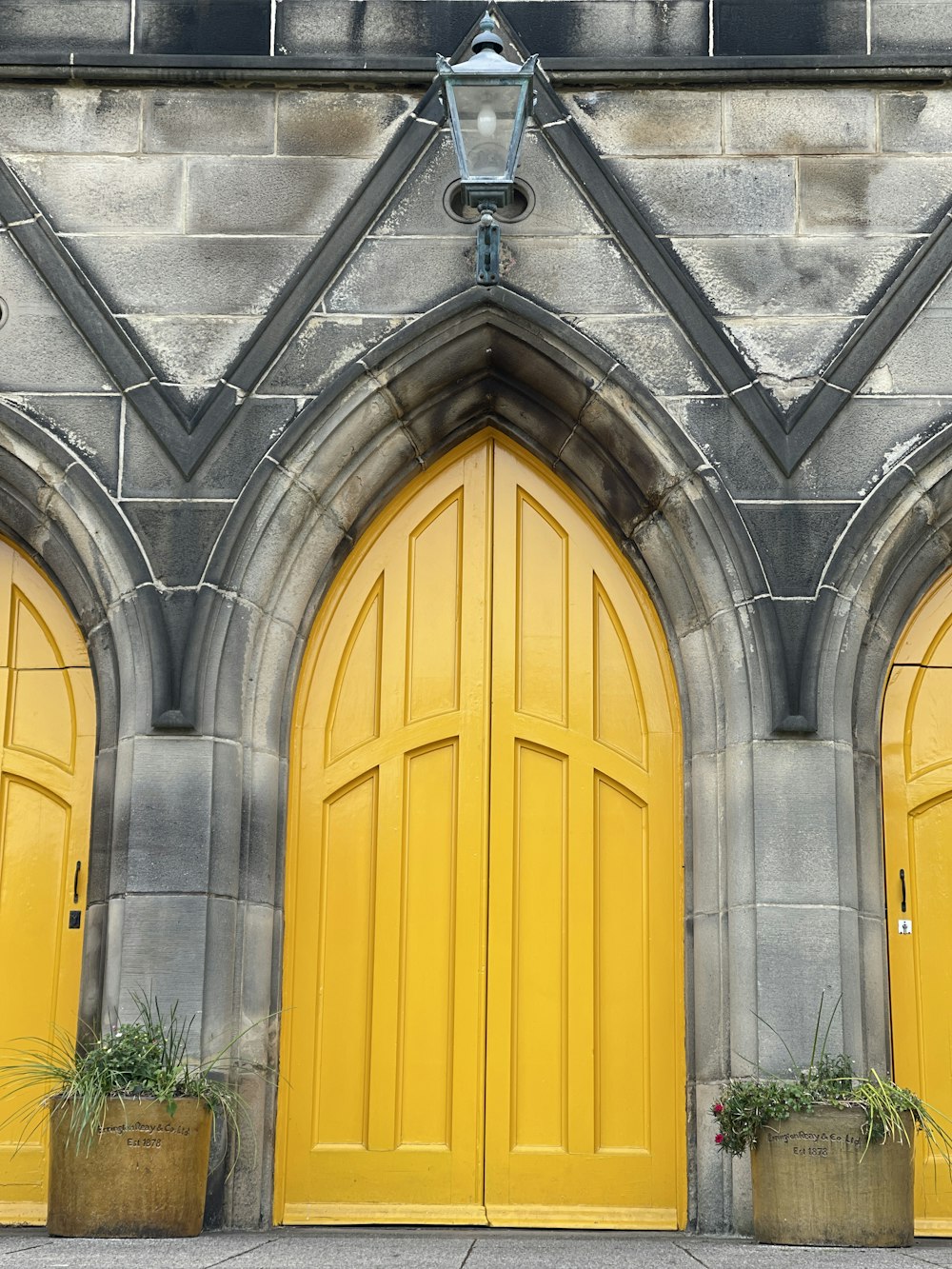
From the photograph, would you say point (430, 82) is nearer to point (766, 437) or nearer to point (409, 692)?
point (766, 437)

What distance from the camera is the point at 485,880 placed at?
5977 mm

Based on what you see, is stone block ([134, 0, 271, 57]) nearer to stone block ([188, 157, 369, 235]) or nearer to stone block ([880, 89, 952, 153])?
stone block ([188, 157, 369, 235])

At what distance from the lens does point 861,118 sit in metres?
6.20

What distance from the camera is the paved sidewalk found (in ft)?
14.7

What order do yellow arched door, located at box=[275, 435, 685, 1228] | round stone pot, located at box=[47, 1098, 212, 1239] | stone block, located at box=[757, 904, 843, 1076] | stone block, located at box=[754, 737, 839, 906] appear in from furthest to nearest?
yellow arched door, located at box=[275, 435, 685, 1228] → stone block, located at box=[754, 737, 839, 906] → stone block, located at box=[757, 904, 843, 1076] → round stone pot, located at box=[47, 1098, 212, 1239]

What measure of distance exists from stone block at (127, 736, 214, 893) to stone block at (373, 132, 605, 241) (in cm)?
208

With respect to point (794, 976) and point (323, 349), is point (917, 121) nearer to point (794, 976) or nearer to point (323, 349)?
point (323, 349)

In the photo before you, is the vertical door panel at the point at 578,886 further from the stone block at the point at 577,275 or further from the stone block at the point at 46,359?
the stone block at the point at 46,359

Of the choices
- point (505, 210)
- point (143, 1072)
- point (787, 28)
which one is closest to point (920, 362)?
point (787, 28)

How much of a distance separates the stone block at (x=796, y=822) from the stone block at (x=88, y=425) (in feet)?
8.30

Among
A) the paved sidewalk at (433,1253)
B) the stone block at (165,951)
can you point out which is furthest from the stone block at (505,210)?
the paved sidewalk at (433,1253)

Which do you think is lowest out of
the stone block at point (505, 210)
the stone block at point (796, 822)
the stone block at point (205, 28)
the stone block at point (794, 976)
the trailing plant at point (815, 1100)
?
the trailing plant at point (815, 1100)

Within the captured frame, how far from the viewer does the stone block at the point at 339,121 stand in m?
6.20

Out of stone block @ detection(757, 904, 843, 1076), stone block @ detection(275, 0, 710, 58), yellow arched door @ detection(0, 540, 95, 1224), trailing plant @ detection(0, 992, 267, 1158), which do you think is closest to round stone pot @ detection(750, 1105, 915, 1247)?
stone block @ detection(757, 904, 843, 1076)
